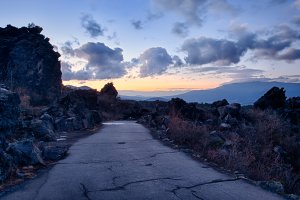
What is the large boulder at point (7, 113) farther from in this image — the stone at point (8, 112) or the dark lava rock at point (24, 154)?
the dark lava rock at point (24, 154)

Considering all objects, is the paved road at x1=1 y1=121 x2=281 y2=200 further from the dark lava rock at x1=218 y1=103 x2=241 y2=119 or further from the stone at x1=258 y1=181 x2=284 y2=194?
the dark lava rock at x1=218 y1=103 x2=241 y2=119

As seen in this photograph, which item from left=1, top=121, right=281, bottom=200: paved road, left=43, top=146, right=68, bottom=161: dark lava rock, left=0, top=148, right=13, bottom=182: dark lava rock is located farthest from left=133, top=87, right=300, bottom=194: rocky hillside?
left=0, top=148, right=13, bottom=182: dark lava rock

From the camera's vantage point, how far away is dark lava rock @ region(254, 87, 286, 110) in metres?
37.2

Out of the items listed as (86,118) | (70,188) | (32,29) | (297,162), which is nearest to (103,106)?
(32,29)

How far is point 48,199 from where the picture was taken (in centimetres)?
744

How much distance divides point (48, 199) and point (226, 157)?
6.30 metres

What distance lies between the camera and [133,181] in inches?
351

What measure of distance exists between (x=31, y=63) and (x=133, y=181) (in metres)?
47.7

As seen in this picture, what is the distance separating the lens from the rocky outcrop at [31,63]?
170 feet

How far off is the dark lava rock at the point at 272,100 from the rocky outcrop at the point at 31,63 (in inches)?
1033

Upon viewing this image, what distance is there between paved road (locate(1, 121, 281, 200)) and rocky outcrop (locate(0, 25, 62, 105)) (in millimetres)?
39717

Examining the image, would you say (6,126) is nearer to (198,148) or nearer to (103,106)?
(198,148)

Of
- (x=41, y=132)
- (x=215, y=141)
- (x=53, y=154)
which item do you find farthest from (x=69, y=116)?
(x=53, y=154)

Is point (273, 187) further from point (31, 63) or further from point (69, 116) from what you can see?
point (31, 63)
